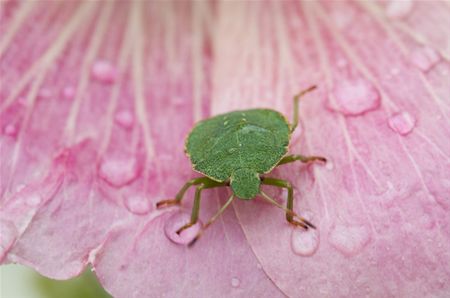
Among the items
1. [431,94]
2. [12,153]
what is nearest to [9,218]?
[12,153]

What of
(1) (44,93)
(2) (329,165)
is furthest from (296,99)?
(1) (44,93)

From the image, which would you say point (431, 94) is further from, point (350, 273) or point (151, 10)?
point (151, 10)

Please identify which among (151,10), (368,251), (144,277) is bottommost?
(144,277)

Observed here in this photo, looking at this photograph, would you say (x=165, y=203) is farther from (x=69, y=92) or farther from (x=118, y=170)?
(x=69, y=92)

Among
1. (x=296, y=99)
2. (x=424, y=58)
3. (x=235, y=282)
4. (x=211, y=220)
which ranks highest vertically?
(x=424, y=58)

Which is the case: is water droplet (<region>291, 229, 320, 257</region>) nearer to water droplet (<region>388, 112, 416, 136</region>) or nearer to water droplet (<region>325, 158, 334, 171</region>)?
water droplet (<region>325, 158, 334, 171</region>)
